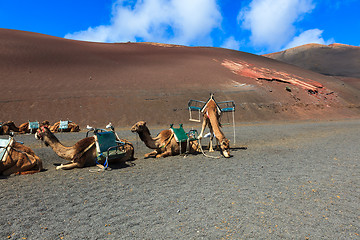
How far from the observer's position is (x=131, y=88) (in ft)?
119

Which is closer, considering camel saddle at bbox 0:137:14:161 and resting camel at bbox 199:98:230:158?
camel saddle at bbox 0:137:14:161

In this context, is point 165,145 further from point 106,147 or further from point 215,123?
point 106,147

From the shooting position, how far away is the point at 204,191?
559 centimetres

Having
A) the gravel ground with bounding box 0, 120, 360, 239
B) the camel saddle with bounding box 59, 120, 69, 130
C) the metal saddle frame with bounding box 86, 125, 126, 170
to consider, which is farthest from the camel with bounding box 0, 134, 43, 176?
the camel saddle with bounding box 59, 120, 69, 130

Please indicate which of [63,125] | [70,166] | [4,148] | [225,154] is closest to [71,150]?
[70,166]

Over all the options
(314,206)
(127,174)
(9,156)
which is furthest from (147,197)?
(9,156)

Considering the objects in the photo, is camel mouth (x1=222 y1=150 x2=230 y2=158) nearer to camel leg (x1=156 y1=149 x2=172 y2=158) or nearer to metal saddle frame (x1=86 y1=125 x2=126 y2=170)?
camel leg (x1=156 y1=149 x2=172 y2=158)

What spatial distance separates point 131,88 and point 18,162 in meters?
29.8

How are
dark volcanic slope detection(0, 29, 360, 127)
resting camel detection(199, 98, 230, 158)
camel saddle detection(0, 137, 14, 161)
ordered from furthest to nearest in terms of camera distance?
1. dark volcanic slope detection(0, 29, 360, 127)
2. resting camel detection(199, 98, 230, 158)
3. camel saddle detection(0, 137, 14, 161)

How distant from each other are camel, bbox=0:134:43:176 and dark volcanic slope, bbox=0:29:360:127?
20670 mm

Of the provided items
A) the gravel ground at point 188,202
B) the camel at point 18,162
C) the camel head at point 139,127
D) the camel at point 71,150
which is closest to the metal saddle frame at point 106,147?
the camel at point 71,150

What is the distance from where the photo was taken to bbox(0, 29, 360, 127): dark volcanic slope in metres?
29.4

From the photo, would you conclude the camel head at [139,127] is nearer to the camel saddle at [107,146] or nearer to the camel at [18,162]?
the camel saddle at [107,146]

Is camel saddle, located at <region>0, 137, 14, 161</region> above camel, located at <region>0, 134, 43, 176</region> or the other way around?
Answer: above
